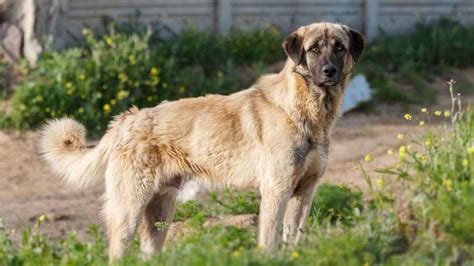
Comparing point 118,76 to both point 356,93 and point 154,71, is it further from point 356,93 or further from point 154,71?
point 356,93

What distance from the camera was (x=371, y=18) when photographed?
1588 centimetres

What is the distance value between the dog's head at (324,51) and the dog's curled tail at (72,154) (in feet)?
4.75

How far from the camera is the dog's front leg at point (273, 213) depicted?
6988 mm

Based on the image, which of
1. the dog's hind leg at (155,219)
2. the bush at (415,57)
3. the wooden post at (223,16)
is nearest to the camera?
the dog's hind leg at (155,219)

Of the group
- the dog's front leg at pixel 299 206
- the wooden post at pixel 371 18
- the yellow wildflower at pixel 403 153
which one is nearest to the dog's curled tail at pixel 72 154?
the dog's front leg at pixel 299 206

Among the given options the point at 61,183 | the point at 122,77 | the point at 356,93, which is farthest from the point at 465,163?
the point at 356,93

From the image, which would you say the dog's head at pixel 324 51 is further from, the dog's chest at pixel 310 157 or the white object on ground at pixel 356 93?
the white object on ground at pixel 356 93

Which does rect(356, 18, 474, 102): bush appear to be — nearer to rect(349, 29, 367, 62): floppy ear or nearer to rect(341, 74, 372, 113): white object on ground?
rect(341, 74, 372, 113): white object on ground

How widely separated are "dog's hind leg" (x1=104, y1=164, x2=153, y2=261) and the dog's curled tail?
22 centimetres

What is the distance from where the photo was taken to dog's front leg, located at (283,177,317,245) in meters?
7.18

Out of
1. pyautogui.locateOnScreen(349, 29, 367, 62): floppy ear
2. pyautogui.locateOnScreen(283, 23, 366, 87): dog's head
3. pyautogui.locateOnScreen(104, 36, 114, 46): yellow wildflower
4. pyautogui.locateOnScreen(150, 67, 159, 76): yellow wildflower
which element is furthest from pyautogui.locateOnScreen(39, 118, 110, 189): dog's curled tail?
pyautogui.locateOnScreen(104, 36, 114, 46): yellow wildflower

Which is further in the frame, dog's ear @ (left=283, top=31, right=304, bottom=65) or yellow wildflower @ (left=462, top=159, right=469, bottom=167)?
dog's ear @ (left=283, top=31, right=304, bottom=65)

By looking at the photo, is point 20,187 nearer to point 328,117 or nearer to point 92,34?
point 92,34

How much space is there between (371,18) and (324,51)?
8.78 metres
